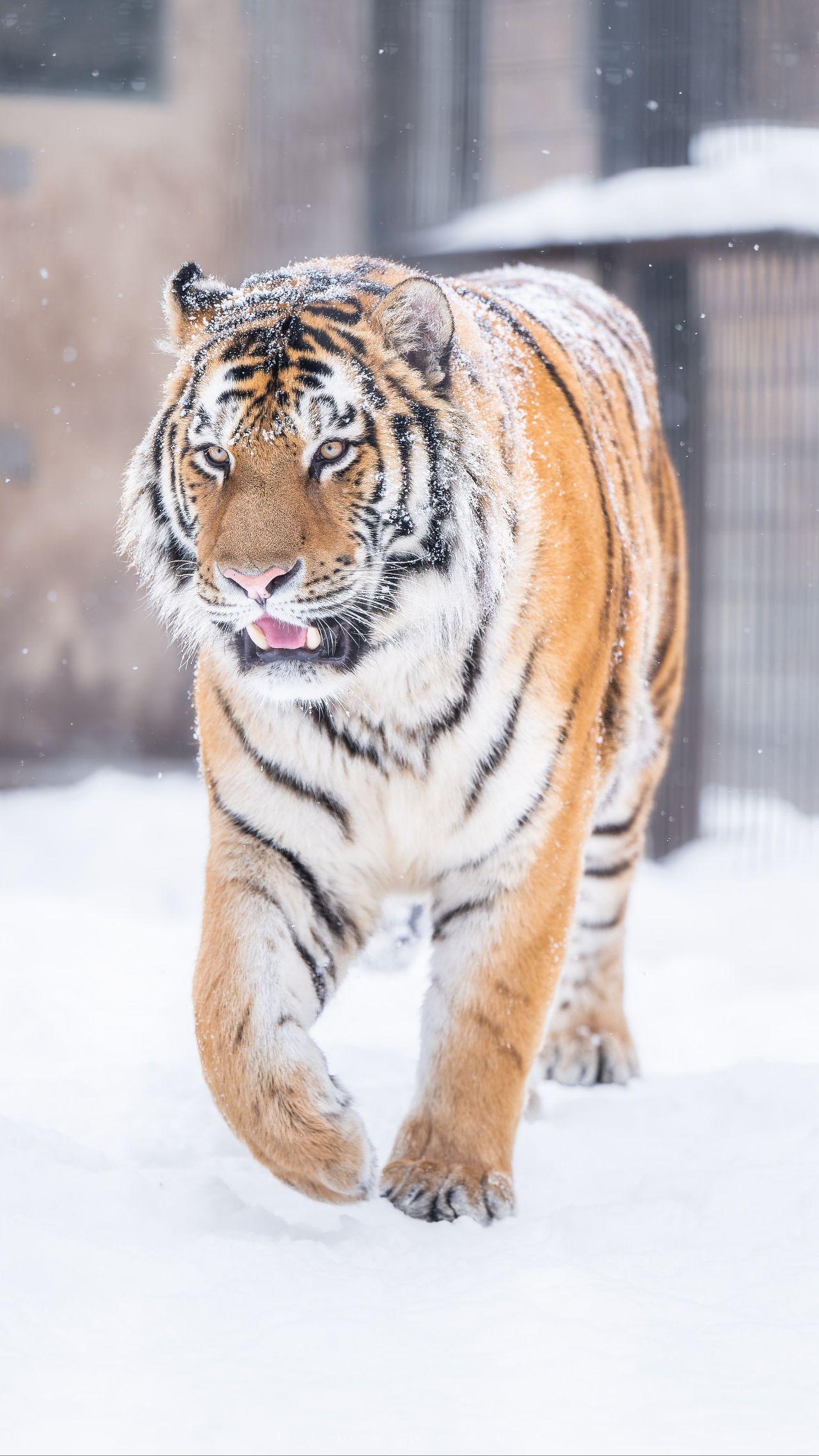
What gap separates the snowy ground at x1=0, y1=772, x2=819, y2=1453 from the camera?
1.30 meters

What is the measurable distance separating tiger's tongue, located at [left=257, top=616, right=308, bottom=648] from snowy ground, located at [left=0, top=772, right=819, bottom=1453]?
667 mm

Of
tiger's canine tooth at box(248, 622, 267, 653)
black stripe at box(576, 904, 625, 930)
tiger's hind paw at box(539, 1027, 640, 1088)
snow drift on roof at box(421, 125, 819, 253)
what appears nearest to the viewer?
tiger's canine tooth at box(248, 622, 267, 653)

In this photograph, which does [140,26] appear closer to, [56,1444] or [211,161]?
[211,161]

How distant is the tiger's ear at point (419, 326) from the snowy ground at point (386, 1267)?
99 centimetres

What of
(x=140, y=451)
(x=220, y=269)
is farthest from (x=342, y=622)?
Result: (x=220, y=269)

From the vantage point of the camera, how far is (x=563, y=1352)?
1.42m

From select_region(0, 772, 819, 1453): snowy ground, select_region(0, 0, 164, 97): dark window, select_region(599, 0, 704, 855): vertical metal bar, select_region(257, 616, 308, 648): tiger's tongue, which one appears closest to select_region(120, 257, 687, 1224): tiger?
select_region(257, 616, 308, 648): tiger's tongue

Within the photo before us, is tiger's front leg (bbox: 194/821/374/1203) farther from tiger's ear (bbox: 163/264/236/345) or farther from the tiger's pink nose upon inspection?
tiger's ear (bbox: 163/264/236/345)

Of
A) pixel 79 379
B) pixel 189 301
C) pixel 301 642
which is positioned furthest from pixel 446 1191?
pixel 79 379

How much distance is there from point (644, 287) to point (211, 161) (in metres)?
1.38

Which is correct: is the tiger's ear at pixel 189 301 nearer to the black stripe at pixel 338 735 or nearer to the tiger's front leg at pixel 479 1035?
the black stripe at pixel 338 735

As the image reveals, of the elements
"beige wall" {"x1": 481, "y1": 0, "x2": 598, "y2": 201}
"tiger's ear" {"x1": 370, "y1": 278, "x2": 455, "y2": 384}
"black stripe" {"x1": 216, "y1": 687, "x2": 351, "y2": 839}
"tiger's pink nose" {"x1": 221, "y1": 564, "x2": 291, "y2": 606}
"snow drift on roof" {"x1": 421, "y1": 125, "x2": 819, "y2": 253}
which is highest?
"beige wall" {"x1": 481, "y1": 0, "x2": 598, "y2": 201}

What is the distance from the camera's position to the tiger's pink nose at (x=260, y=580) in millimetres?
1591

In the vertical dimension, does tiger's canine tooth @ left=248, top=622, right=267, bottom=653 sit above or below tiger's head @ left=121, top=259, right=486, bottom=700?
below
